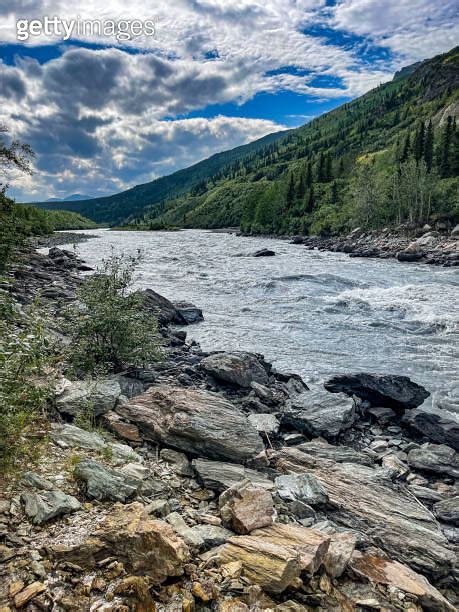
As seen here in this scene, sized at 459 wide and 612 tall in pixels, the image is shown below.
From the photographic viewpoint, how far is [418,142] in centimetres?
9762

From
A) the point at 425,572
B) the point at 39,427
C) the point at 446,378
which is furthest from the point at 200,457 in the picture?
the point at 446,378

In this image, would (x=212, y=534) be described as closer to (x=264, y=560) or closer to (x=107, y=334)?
(x=264, y=560)

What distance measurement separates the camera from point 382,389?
1279cm

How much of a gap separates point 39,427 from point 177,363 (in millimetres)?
7569

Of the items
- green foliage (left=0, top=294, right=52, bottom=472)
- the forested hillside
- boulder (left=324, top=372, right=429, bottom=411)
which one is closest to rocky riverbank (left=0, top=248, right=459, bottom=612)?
green foliage (left=0, top=294, right=52, bottom=472)

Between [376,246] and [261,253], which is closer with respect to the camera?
[261,253]

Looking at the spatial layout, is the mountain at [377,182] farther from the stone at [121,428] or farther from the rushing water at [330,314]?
the stone at [121,428]

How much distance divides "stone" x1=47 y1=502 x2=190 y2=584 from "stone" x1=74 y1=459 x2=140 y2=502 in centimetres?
69

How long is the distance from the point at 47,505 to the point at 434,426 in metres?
10.1

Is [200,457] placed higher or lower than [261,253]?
lower

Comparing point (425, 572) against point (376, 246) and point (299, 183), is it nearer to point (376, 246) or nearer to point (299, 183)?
point (376, 246)

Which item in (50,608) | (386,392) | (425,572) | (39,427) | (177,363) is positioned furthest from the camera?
(177,363)

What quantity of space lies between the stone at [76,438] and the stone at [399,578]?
420 centimetres

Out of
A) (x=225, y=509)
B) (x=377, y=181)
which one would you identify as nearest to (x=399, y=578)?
(x=225, y=509)
